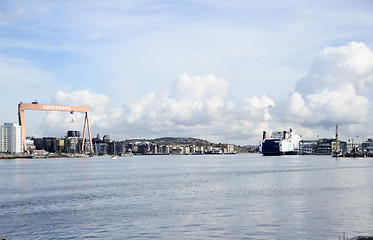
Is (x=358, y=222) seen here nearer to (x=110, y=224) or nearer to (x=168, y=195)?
(x=110, y=224)

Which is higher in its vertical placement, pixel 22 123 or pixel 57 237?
pixel 22 123

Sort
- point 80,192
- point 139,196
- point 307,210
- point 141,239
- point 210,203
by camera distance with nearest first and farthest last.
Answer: point 141,239 < point 307,210 < point 210,203 < point 139,196 < point 80,192

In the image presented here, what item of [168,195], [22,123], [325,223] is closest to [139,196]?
[168,195]

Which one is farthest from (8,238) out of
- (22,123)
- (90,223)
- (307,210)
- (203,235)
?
(22,123)

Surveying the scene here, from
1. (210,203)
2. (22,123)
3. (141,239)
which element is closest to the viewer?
(141,239)

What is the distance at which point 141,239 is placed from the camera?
19312 mm

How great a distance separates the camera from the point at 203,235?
19.8 metres

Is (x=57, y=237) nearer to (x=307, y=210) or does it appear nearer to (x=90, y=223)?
(x=90, y=223)

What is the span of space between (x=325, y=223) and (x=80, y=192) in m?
23.2

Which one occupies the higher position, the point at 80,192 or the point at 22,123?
the point at 22,123

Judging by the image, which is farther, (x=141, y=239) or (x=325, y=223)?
(x=325, y=223)

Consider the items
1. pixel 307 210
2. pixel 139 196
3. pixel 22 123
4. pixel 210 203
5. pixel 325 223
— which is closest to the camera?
pixel 325 223

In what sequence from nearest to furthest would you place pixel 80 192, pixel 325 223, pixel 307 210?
pixel 325 223
pixel 307 210
pixel 80 192

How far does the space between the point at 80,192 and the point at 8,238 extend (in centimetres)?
1870
